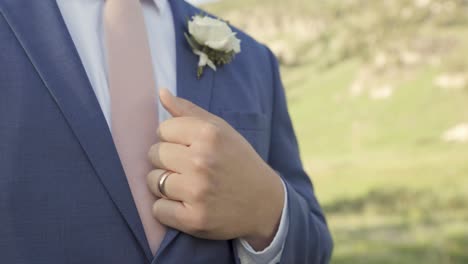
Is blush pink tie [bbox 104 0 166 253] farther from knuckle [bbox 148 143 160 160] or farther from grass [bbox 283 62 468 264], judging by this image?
grass [bbox 283 62 468 264]

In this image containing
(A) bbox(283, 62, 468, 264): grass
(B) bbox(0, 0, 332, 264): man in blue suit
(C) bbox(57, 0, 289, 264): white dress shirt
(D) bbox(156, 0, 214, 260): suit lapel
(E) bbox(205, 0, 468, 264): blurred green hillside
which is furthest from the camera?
(E) bbox(205, 0, 468, 264): blurred green hillside

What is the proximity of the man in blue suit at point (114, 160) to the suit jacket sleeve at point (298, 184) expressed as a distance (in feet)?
0.13

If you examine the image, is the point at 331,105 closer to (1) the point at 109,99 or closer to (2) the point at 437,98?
(2) the point at 437,98

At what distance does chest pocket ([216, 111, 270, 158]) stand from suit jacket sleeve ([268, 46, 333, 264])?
103 mm

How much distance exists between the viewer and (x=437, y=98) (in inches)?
233

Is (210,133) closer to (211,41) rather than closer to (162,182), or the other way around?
(162,182)

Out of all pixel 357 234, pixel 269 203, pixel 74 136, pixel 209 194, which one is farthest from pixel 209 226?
pixel 357 234

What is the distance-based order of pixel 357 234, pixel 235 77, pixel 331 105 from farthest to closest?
pixel 331 105 < pixel 357 234 < pixel 235 77

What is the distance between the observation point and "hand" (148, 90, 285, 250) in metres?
1.19

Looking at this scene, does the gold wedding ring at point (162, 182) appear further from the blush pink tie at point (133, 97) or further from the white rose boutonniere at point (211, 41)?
the white rose boutonniere at point (211, 41)

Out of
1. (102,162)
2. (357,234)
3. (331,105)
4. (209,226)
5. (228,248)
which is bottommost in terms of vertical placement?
(357,234)

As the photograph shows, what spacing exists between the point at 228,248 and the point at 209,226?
13 cm

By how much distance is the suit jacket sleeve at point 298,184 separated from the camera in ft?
4.71

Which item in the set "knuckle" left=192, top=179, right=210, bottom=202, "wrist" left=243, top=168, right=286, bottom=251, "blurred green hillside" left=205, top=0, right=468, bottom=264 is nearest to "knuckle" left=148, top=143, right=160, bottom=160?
"knuckle" left=192, top=179, right=210, bottom=202
